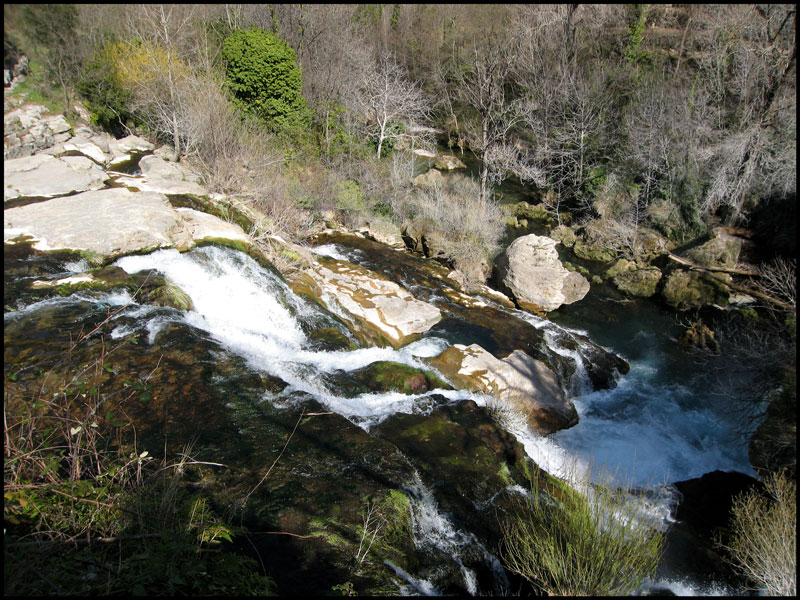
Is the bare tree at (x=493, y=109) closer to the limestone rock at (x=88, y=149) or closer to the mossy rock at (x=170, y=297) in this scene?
the mossy rock at (x=170, y=297)

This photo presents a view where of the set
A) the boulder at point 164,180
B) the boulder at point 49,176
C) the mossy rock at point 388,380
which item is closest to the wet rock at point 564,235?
the mossy rock at point 388,380

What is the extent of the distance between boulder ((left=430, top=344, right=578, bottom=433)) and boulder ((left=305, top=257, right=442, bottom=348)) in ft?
4.54

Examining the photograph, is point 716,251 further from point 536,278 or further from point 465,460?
point 465,460

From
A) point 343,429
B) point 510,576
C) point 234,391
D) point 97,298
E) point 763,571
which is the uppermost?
point 97,298

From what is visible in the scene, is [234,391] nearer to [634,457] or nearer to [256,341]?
[256,341]

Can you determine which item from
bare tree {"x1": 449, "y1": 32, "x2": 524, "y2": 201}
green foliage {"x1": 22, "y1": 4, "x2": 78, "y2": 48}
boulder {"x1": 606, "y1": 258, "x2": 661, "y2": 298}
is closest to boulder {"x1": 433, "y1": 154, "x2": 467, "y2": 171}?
bare tree {"x1": 449, "y1": 32, "x2": 524, "y2": 201}

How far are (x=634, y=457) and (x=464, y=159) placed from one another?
21758 mm

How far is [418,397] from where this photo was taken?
6.33m

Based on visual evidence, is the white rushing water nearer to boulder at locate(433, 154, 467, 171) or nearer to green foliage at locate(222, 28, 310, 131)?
green foliage at locate(222, 28, 310, 131)

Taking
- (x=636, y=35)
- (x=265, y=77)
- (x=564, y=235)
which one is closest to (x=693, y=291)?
(x=564, y=235)

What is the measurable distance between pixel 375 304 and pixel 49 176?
8.07m

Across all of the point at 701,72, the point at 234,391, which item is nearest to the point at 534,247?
the point at 234,391

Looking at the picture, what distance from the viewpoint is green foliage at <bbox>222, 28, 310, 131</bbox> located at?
585 inches

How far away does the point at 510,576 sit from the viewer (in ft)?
12.5
